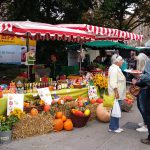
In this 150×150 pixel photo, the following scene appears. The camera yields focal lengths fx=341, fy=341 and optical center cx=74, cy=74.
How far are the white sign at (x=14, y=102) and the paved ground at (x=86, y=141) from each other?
787mm

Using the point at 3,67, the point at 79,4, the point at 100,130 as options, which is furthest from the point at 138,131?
the point at 79,4

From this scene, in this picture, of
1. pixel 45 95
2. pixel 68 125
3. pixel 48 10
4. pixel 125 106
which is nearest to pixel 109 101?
pixel 68 125

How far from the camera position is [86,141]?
7090 mm

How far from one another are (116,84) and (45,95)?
183 centimetres

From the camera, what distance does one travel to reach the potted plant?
6.77m

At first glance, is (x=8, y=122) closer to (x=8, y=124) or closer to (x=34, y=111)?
(x=8, y=124)

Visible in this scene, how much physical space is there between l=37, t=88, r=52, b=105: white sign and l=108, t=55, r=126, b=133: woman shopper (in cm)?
152

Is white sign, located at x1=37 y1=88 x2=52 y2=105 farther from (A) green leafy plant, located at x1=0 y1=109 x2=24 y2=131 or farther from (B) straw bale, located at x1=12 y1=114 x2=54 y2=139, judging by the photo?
(A) green leafy plant, located at x1=0 y1=109 x2=24 y2=131

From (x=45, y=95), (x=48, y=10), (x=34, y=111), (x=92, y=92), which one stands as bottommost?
(x=34, y=111)

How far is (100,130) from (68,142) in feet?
4.33

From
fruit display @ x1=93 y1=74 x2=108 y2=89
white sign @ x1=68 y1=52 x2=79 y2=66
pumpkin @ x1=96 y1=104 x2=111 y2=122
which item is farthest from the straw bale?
white sign @ x1=68 y1=52 x2=79 y2=66

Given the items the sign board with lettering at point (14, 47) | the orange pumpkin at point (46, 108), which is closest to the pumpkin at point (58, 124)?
the orange pumpkin at point (46, 108)

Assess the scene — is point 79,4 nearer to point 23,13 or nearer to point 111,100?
point 23,13

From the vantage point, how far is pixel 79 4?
66.1ft
